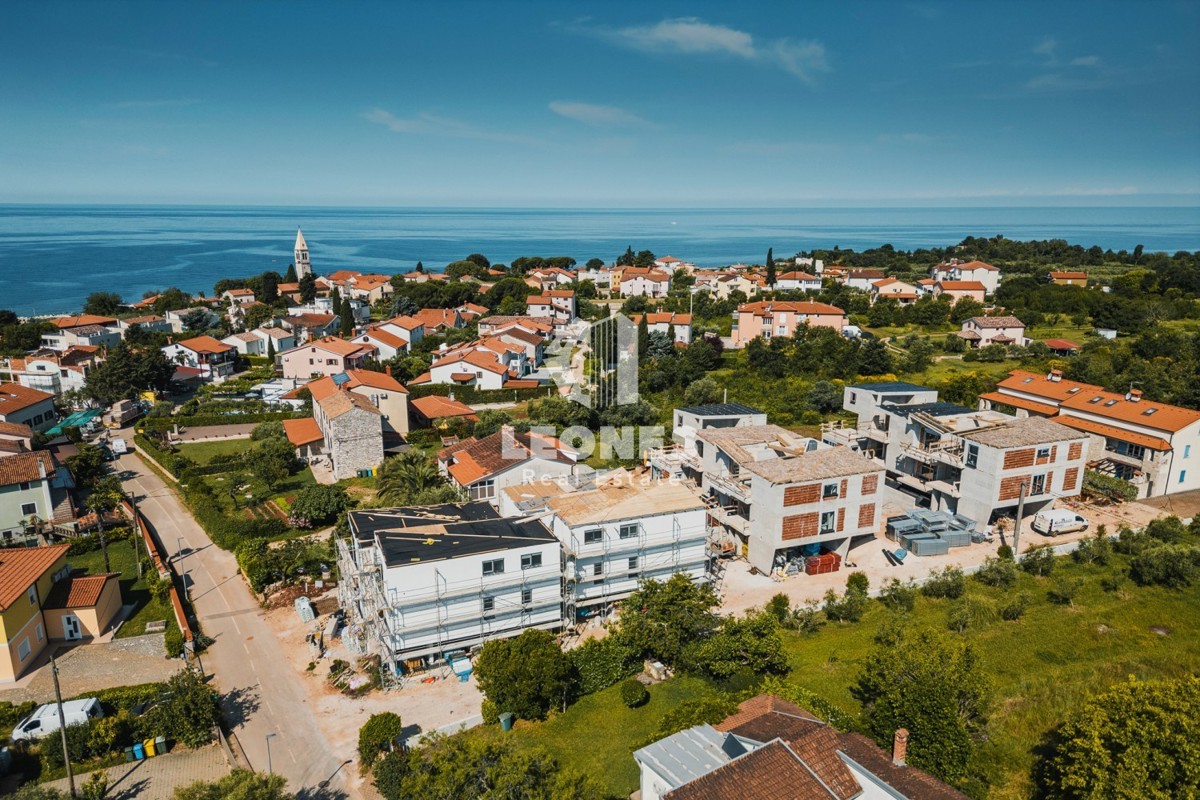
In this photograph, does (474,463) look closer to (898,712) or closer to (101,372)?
(898,712)

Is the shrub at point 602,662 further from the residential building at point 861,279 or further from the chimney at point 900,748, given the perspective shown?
the residential building at point 861,279

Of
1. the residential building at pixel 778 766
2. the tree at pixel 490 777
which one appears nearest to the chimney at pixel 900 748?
the residential building at pixel 778 766

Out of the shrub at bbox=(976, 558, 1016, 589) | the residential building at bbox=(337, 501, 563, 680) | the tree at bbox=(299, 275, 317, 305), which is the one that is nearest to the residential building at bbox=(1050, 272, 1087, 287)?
the shrub at bbox=(976, 558, 1016, 589)

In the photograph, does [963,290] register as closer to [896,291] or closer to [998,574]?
[896,291]

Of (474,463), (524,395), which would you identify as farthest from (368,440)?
(524,395)

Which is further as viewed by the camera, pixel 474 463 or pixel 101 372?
pixel 101 372
